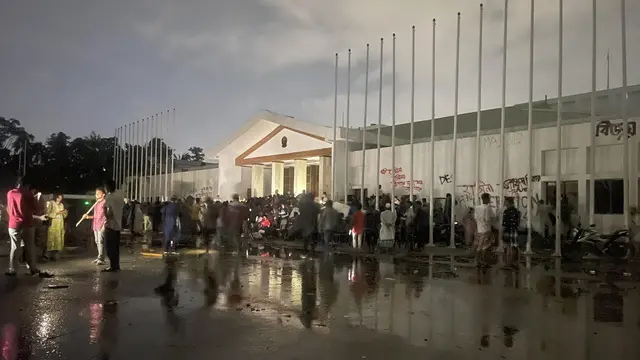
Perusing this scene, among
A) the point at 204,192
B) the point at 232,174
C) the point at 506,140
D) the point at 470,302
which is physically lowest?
the point at 470,302

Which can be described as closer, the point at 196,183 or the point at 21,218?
the point at 21,218

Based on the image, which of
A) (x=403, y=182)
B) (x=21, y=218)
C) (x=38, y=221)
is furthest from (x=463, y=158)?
(x=21, y=218)

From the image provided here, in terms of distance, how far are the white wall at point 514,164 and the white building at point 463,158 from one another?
3cm

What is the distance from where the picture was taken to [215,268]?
12508mm

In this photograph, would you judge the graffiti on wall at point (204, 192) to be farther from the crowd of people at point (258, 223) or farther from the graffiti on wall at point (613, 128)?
the graffiti on wall at point (613, 128)

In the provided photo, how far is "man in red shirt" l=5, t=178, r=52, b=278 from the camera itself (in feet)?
33.5

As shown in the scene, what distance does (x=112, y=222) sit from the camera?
11266 millimetres

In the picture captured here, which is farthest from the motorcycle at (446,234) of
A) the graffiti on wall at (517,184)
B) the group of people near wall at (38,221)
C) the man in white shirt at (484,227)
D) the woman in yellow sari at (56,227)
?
the woman in yellow sari at (56,227)

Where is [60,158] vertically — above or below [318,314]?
above

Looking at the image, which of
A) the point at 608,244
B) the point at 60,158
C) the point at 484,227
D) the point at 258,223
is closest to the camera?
the point at 484,227

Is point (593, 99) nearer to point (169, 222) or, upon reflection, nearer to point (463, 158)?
point (463, 158)

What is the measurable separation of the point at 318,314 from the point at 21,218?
20.2 ft

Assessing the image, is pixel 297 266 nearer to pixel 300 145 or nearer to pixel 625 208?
pixel 625 208

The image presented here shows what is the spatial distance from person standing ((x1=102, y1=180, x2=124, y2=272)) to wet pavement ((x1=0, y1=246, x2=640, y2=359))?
384 mm
